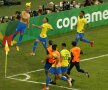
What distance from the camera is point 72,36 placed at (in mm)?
34625

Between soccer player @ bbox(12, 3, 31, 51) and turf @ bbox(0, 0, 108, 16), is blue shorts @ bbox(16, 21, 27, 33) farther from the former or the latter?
turf @ bbox(0, 0, 108, 16)

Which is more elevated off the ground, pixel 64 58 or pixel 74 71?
pixel 64 58

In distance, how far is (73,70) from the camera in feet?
83.8

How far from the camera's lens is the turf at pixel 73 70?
74.6ft

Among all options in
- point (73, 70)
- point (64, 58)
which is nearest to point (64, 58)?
point (64, 58)

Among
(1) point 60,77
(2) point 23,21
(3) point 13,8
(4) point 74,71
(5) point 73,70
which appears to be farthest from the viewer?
(3) point 13,8

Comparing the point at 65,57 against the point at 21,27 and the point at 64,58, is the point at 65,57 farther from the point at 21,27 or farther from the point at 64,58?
the point at 21,27

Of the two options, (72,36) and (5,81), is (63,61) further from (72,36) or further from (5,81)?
(72,36)

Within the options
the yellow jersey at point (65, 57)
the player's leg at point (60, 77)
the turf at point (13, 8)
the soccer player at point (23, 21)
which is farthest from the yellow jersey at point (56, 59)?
the turf at point (13, 8)

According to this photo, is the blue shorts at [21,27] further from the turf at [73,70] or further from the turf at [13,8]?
the turf at [13,8]

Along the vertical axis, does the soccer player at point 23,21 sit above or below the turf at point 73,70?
above

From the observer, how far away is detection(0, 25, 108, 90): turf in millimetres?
22748

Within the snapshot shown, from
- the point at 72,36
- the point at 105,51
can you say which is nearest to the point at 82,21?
the point at 105,51

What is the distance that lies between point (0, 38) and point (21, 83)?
849 cm
